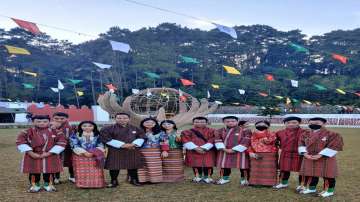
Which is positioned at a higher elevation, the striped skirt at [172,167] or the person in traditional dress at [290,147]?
the person in traditional dress at [290,147]

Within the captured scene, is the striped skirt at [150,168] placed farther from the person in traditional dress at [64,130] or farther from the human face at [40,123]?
the human face at [40,123]

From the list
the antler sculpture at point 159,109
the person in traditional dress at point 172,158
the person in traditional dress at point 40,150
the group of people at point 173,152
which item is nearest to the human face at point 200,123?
the group of people at point 173,152

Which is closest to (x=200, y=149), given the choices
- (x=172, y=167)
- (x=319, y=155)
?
(x=172, y=167)

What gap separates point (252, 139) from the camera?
7.80 metres

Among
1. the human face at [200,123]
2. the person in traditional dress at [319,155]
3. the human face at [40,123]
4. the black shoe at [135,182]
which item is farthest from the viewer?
the human face at [200,123]

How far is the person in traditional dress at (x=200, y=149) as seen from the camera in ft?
26.5

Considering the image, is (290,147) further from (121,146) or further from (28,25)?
(28,25)

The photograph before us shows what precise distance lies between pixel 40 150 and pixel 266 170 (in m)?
3.88

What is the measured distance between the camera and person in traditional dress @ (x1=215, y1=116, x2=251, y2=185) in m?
7.79

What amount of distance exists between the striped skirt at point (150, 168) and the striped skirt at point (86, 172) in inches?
34.7

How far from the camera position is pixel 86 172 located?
24.3ft

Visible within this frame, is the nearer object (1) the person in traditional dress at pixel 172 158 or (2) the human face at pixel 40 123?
(2) the human face at pixel 40 123

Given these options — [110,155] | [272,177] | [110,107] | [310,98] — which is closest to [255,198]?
[272,177]

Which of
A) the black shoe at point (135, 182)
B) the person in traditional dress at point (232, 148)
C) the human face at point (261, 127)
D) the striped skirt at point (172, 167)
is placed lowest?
the black shoe at point (135, 182)
